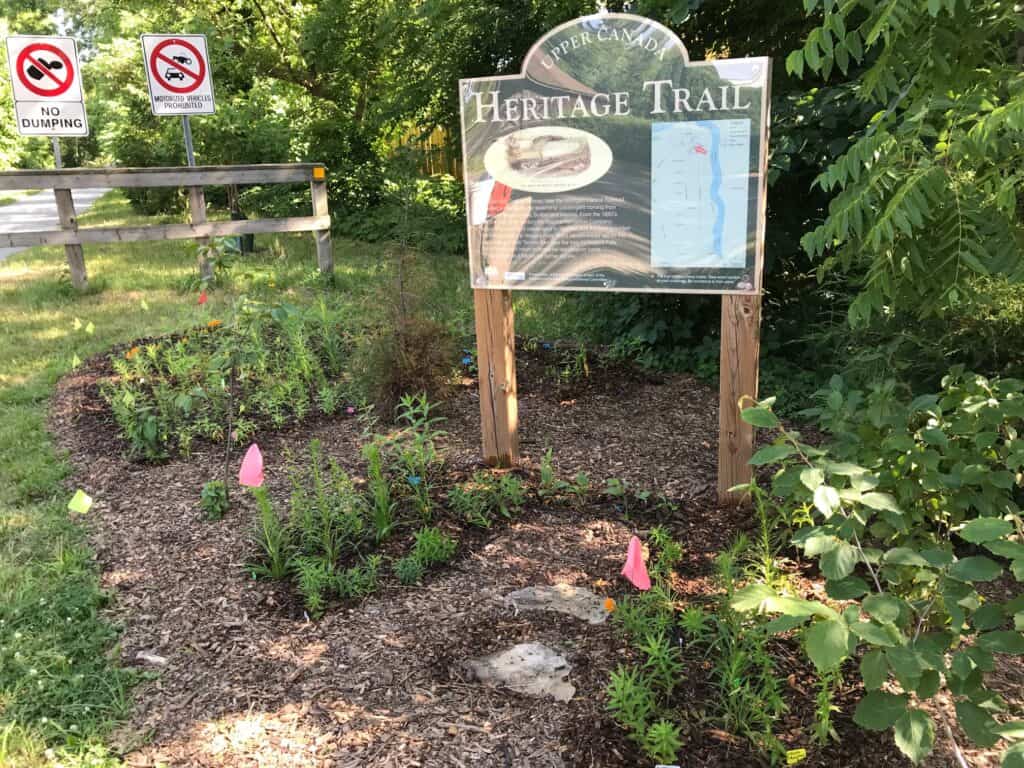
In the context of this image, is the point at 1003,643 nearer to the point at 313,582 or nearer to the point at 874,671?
the point at 874,671

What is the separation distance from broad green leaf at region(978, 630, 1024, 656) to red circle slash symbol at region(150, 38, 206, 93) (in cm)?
864

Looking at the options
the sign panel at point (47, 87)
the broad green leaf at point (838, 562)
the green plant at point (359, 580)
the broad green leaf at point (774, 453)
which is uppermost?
the sign panel at point (47, 87)

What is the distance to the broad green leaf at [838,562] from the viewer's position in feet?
5.94

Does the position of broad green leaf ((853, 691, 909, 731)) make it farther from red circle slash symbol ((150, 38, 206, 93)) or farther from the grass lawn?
red circle slash symbol ((150, 38, 206, 93))

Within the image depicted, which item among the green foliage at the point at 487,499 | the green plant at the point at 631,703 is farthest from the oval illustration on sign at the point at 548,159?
the green plant at the point at 631,703

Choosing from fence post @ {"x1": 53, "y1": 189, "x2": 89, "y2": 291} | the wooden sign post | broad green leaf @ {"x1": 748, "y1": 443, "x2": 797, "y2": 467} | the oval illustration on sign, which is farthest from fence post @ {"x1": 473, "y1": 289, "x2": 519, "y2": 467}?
fence post @ {"x1": 53, "y1": 189, "x2": 89, "y2": 291}

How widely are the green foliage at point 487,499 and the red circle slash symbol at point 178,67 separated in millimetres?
6485

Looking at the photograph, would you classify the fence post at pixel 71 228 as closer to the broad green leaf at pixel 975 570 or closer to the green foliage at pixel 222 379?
the green foliage at pixel 222 379

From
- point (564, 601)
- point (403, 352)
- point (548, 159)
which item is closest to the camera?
point (564, 601)

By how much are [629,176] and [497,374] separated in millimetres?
1182

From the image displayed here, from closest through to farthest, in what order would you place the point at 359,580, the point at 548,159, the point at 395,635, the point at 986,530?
1. the point at 986,530
2. the point at 395,635
3. the point at 359,580
4. the point at 548,159

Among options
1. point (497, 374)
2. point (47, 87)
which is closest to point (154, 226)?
point (47, 87)

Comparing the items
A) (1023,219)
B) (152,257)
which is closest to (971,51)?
(1023,219)

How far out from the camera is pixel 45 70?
8156 mm
